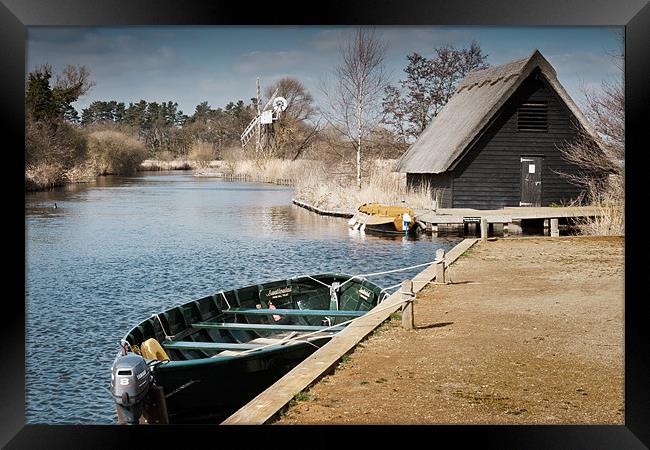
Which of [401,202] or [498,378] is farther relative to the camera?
[401,202]

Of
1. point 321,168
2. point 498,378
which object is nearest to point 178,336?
point 498,378

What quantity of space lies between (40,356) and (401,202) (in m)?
13.5

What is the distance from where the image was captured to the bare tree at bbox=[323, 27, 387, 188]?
24.1 metres

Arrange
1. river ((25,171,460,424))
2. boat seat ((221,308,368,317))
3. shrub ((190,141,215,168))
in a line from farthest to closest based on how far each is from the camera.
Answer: shrub ((190,141,215,168)) → boat seat ((221,308,368,317)) → river ((25,171,460,424))

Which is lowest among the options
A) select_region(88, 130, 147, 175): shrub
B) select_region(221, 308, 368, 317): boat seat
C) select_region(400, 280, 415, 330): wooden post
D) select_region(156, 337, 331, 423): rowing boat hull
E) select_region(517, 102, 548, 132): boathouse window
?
select_region(156, 337, 331, 423): rowing boat hull

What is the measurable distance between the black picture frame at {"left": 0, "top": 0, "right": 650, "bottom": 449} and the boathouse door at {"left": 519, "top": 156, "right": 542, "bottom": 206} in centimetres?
1472

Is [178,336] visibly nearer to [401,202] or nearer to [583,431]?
[583,431]

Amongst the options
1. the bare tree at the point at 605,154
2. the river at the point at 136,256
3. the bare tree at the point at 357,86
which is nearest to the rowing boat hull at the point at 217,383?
the river at the point at 136,256

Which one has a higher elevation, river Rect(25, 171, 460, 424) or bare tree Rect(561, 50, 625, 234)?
bare tree Rect(561, 50, 625, 234)

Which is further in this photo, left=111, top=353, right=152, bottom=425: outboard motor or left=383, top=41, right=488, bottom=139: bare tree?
left=383, top=41, right=488, bottom=139: bare tree

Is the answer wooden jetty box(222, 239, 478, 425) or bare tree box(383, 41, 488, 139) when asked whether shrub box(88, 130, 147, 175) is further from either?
wooden jetty box(222, 239, 478, 425)

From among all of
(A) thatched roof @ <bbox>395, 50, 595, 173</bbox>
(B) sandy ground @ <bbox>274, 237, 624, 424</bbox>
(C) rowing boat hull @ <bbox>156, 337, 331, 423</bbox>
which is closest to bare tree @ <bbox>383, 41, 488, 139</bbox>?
(A) thatched roof @ <bbox>395, 50, 595, 173</bbox>

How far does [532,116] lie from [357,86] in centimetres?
632

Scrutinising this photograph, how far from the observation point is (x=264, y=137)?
1126 inches
